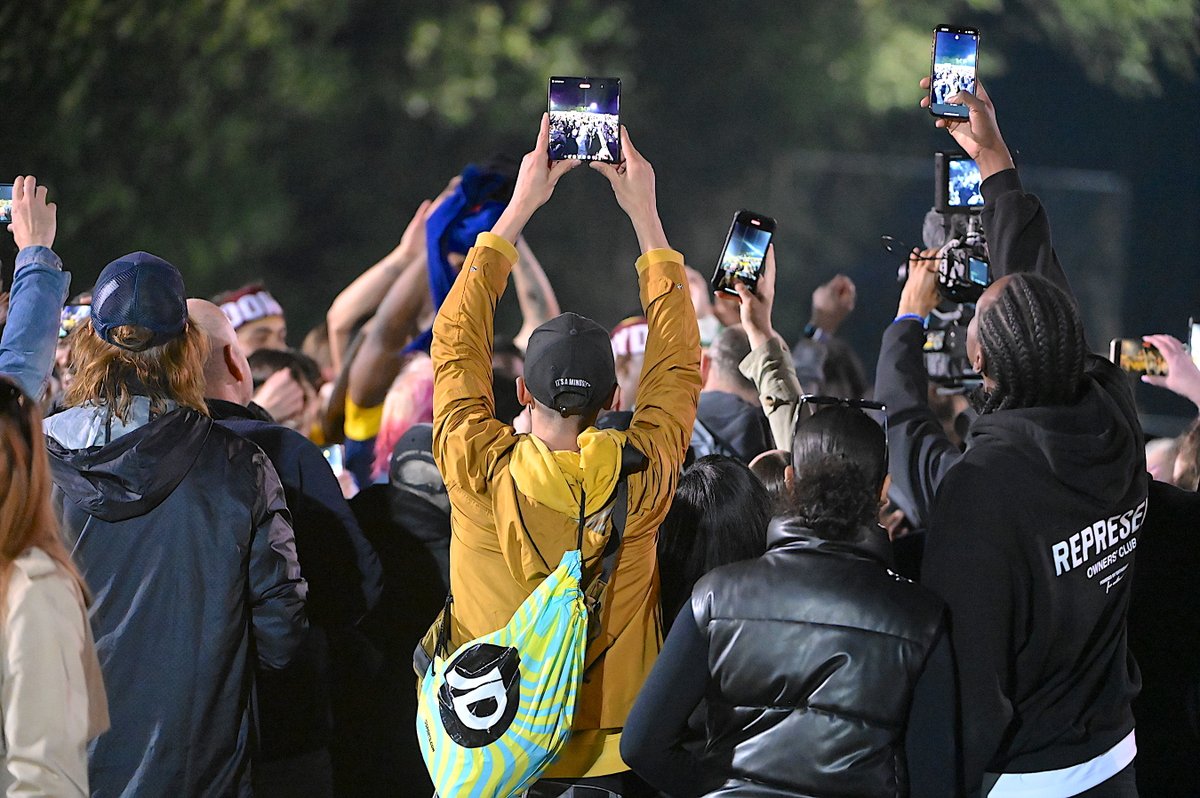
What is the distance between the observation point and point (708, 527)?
3.13 meters

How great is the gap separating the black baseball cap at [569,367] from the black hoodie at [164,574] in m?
0.65

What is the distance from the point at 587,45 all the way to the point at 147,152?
4.65 m

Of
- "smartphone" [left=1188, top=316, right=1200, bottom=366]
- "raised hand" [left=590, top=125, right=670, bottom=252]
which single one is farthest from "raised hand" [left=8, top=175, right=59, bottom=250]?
"smartphone" [left=1188, top=316, right=1200, bottom=366]

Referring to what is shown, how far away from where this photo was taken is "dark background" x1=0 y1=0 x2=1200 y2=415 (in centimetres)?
1239

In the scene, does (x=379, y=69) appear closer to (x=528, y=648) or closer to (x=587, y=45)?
(x=587, y=45)

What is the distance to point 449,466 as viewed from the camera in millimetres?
2758

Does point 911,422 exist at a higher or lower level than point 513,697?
higher

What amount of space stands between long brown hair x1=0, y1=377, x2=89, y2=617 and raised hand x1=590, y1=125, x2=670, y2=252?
144 cm

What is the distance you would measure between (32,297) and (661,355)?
144 centimetres

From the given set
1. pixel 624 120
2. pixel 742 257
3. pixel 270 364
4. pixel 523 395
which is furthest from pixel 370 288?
pixel 624 120

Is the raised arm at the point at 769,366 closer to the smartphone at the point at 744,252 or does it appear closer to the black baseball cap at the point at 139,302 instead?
the smartphone at the point at 744,252

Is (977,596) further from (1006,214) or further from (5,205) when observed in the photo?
(5,205)

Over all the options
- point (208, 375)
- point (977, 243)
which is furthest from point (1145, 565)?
point (208, 375)

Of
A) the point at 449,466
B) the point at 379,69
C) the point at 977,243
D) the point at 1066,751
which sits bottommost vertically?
the point at 1066,751
